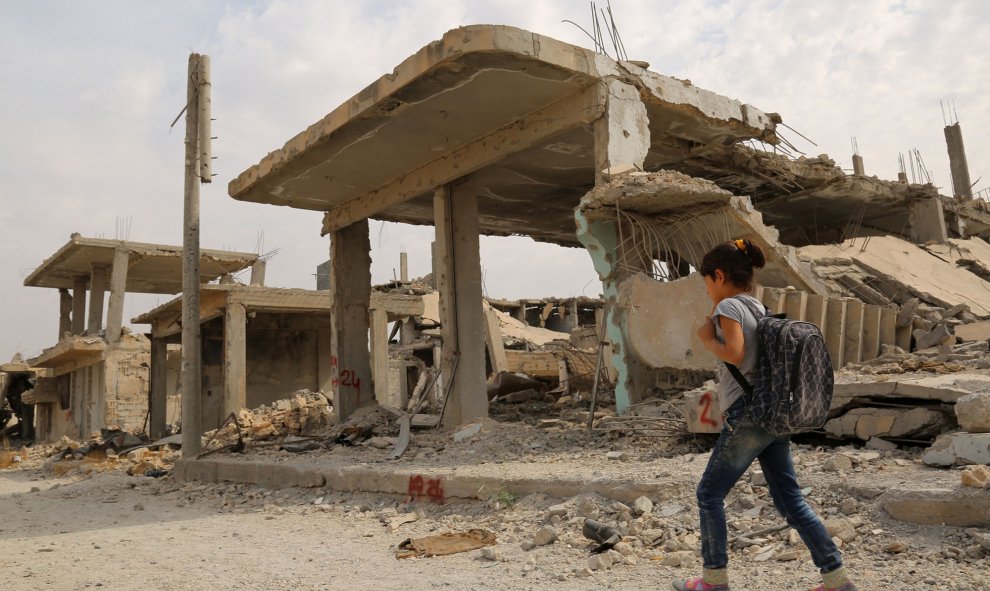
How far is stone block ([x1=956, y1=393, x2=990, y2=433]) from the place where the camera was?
13.0 feet

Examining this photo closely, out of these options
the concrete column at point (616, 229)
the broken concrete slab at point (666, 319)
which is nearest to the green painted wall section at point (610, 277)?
the concrete column at point (616, 229)

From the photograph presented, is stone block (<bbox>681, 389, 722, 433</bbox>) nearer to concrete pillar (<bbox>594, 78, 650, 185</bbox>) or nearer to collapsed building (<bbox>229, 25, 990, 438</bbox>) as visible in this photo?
collapsed building (<bbox>229, 25, 990, 438</bbox>)

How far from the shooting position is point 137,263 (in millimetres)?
21188

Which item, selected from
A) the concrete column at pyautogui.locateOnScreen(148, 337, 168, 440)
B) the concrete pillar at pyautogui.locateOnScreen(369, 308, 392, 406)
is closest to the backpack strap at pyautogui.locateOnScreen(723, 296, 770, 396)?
the concrete pillar at pyautogui.locateOnScreen(369, 308, 392, 406)

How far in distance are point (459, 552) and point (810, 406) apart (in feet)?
8.08

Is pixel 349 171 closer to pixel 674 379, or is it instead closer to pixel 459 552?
pixel 674 379

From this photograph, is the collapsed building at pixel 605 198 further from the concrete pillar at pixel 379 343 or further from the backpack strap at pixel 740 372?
the concrete pillar at pixel 379 343

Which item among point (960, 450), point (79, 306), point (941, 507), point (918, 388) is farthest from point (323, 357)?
point (941, 507)

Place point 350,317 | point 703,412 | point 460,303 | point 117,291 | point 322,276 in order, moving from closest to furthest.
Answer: point 703,412 → point 460,303 → point 350,317 → point 117,291 → point 322,276

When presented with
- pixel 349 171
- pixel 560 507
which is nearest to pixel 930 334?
pixel 560 507

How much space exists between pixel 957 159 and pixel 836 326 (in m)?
20.7

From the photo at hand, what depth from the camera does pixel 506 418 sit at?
1029cm

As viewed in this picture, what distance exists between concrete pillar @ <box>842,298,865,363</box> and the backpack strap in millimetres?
4752

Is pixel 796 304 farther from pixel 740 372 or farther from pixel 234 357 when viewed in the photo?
pixel 234 357
